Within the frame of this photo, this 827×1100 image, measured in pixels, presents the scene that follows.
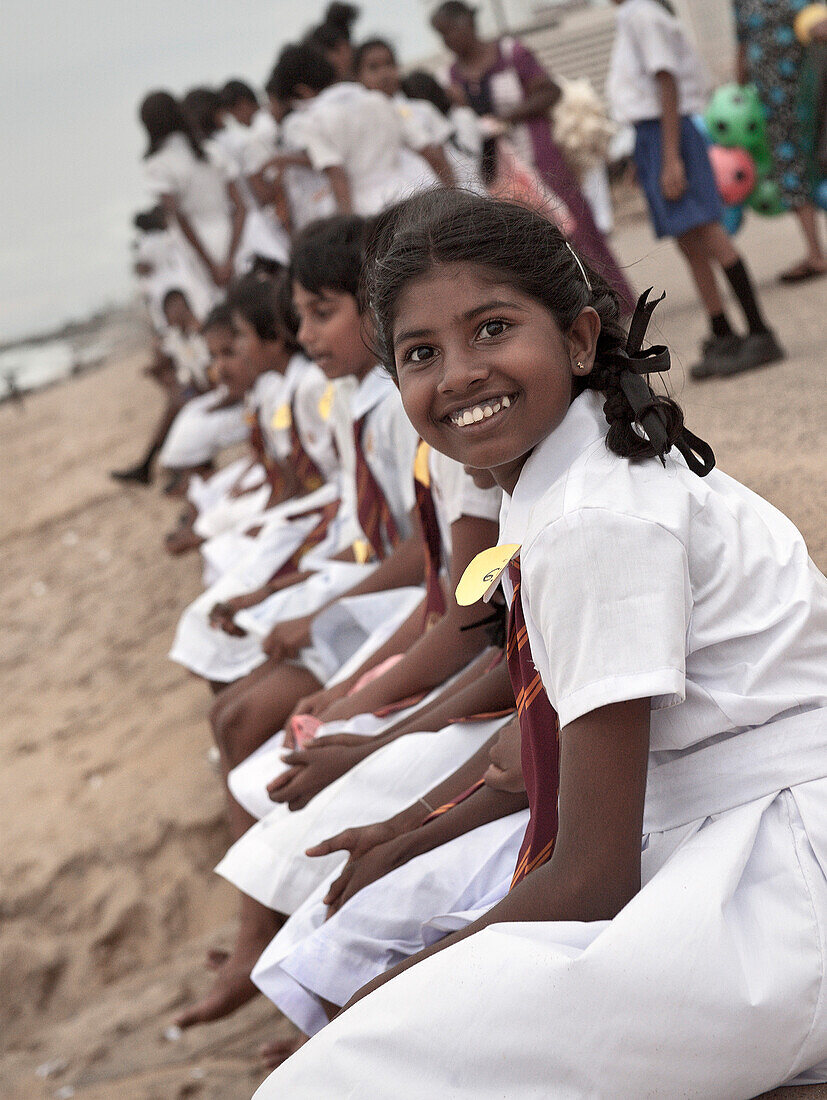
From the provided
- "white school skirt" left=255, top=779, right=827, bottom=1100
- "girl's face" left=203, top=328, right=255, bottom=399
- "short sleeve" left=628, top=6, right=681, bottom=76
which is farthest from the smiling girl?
"short sleeve" left=628, top=6, right=681, bottom=76

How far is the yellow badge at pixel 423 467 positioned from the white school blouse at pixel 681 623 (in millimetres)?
814

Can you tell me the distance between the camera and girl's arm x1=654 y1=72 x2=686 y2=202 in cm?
445

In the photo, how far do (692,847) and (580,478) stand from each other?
424mm

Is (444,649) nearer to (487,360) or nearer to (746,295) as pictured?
(487,360)

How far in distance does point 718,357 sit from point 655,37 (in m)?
1.26

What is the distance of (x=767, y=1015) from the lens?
1.16m

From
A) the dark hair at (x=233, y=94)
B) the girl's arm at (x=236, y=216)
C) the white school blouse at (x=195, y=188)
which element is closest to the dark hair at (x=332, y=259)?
the girl's arm at (x=236, y=216)

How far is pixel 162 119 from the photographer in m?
6.63

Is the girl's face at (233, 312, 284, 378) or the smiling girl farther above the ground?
the smiling girl

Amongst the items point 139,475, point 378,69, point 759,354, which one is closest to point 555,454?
point 759,354

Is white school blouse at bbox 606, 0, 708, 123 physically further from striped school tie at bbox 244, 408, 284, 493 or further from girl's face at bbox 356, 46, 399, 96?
striped school tie at bbox 244, 408, 284, 493

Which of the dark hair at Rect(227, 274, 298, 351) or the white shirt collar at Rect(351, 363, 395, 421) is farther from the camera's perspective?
the dark hair at Rect(227, 274, 298, 351)

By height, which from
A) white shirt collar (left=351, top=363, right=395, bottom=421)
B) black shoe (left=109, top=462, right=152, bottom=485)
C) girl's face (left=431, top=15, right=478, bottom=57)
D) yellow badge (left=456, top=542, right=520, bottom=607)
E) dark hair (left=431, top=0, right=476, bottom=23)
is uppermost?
dark hair (left=431, top=0, right=476, bottom=23)

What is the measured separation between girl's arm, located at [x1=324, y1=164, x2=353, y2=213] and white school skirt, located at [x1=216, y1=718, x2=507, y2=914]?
376 centimetres
